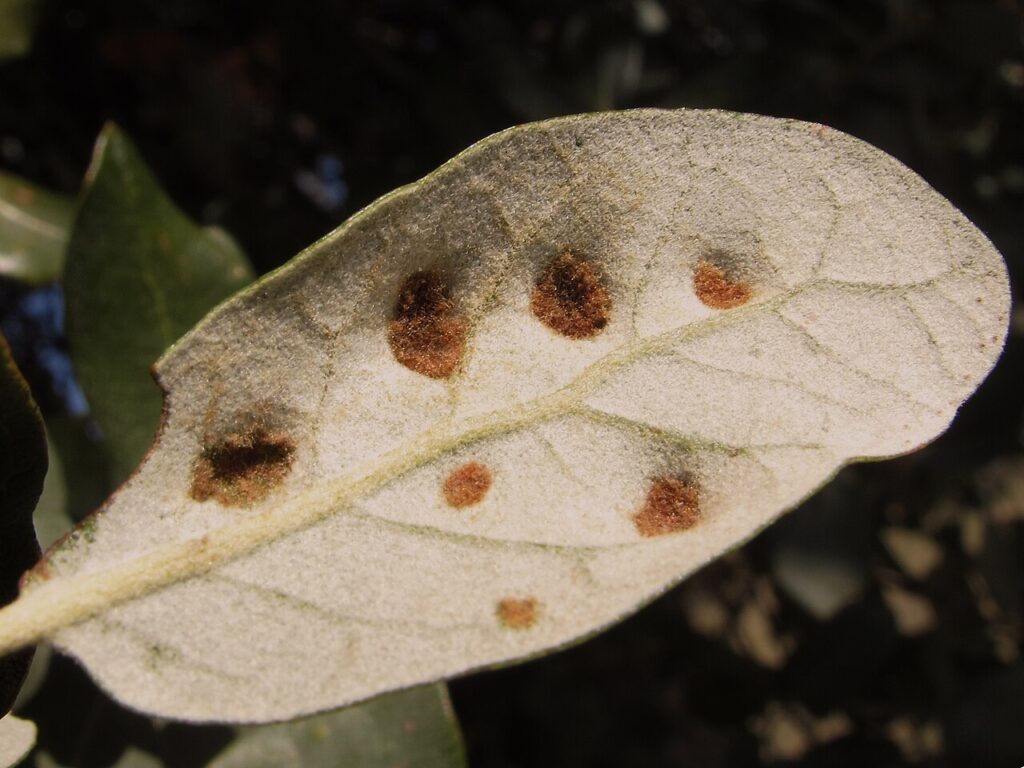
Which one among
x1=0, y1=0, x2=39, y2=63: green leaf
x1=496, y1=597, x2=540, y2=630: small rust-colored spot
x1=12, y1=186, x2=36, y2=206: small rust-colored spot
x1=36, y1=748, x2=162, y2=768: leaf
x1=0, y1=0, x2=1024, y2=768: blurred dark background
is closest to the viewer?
x1=496, y1=597, x2=540, y2=630: small rust-colored spot

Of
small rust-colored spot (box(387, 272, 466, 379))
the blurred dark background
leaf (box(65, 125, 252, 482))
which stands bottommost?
the blurred dark background

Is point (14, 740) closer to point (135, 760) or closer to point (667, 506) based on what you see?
point (135, 760)

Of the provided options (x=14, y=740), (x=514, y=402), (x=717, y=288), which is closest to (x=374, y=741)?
(x=14, y=740)

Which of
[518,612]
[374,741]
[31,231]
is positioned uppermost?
[518,612]

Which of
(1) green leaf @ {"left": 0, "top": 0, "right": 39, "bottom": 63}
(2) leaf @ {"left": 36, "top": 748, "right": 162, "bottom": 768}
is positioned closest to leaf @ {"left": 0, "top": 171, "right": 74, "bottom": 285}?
(1) green leaf @ {"left": 0, "top": 0, "right": 39, "bottom": 63}

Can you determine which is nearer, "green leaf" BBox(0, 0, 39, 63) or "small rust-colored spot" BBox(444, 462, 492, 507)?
"small rust-colored spot" BBox(444, 462, 492, 507)

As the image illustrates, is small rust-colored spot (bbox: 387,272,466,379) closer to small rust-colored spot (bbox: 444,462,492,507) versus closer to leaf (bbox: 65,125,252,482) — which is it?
small rust-colored spot (bbox: 444,462,492,507)

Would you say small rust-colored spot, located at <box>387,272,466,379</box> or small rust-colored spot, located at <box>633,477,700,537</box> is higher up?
small rust-colored spot, located at <box>387,272,466,379</box>
